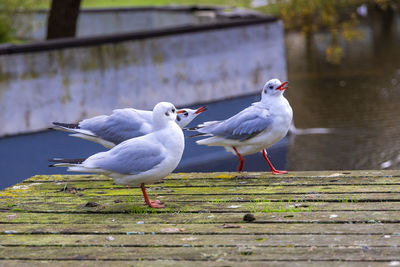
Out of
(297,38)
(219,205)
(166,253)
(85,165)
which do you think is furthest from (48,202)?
(297,38)

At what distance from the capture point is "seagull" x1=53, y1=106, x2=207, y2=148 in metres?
5.66

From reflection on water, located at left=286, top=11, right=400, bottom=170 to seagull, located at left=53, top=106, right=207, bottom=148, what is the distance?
379 centimetres

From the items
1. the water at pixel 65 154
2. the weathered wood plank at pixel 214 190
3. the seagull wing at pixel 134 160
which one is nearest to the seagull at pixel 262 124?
the weathered wood plank at pixel 214 190

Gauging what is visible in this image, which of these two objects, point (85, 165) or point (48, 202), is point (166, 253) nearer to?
point (85, 165)

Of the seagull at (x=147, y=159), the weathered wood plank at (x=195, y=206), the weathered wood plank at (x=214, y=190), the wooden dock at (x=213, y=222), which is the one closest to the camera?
the wooden dock at (x=213, y=222)

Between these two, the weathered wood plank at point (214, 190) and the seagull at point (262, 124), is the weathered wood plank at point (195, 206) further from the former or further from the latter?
the seagull at point (262, 124)

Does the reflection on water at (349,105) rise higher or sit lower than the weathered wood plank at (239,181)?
lower

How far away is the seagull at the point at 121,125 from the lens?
5664 mm

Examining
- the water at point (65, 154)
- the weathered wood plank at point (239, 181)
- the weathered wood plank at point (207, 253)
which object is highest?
the weathered wood plank at point (207, 253)

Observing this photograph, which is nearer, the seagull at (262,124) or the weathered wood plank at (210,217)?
the weathered wood plank at (210,217)

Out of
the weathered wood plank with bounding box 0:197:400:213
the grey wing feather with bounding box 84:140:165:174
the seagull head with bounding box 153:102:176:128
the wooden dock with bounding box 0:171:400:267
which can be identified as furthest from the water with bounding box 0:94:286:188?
the seagull head with bounding box 153:102:176:128

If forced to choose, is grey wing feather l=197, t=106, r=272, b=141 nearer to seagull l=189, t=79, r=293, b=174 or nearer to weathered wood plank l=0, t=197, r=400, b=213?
seagull l=189, t=79, r=293, b=174

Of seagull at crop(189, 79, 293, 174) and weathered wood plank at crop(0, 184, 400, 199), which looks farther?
seagull at crop(189, 79, 293, 174)

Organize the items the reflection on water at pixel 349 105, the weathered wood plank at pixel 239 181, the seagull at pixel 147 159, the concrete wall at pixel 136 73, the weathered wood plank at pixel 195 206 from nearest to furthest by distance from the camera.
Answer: the weathered wood plank at pixel 195 206 → the seagull at pixel 147 159 → the weathered wood plank at pixel 239 181 → the concrete wall at pixel 136 73 → the reflection on water at pixel 349 105
